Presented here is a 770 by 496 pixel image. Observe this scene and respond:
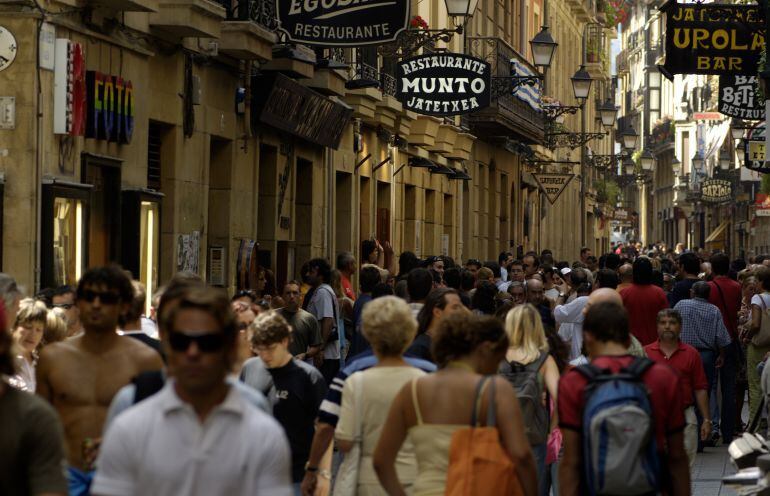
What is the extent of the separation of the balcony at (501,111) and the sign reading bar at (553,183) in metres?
1.74

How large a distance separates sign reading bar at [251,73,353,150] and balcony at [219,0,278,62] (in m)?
1.20

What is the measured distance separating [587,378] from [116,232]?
28.9ft

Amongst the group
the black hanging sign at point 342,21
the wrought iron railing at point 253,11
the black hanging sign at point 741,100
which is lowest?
the black hanging sign at point 741,100

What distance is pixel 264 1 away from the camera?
1894cm

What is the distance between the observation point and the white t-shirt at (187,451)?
186 inches

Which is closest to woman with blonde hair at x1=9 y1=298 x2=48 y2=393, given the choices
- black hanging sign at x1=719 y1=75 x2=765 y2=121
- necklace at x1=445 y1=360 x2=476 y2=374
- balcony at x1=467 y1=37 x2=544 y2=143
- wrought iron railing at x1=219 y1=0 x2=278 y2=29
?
necklace at x1=445 y1=360 x2=476 y2=374

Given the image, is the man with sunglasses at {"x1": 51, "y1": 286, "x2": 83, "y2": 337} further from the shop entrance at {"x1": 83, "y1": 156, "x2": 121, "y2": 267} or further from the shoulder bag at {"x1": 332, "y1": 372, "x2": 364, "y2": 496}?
the shop entrance at {"x1": 83, "y1": 156, "x2": 121, "y2": 267}

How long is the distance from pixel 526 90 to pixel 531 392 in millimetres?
29638

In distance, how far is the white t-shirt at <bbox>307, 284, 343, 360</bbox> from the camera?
14688mm

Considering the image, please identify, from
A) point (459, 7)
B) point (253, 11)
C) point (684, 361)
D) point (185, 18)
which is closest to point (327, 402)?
point (684, 361)

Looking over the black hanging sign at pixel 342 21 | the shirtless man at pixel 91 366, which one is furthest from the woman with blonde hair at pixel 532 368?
the black hanging sign at pixel 342 21

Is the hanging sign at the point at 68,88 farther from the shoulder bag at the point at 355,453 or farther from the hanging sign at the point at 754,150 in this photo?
the hanging sign at the point at 754,150

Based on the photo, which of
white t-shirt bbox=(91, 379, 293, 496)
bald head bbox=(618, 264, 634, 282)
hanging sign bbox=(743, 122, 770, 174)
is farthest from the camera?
hanging sign bbox=(743, 122, 770, 174)

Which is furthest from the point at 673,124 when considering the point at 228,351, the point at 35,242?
the point at 228,351
